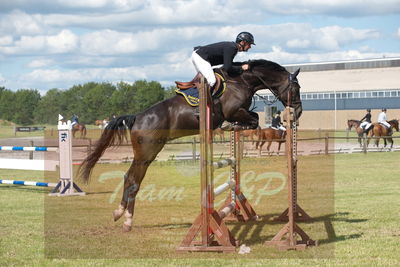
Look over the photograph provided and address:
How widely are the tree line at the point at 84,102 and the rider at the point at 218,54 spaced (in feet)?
157

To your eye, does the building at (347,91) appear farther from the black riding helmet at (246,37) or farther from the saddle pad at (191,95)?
the black riding helmet at (246,37)

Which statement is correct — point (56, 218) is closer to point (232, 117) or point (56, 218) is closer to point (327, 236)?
point (232, 117)

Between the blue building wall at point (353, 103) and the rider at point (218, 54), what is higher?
the blue building wall at point (353, 103)

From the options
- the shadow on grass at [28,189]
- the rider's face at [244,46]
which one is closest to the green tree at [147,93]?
the shadow on grass at [28,189]

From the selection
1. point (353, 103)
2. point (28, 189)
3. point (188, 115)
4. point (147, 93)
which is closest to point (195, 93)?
point (188, 115)

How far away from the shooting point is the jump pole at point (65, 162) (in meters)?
11.5

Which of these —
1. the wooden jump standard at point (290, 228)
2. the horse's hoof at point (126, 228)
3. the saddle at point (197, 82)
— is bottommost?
the horse's hoof at point (126, 228)

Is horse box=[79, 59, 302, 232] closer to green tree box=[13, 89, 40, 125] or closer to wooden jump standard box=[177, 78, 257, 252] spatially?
wooden jump standard box=[177, 78, 257, 252]

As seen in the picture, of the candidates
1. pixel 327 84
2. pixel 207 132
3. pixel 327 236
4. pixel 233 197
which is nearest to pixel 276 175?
pixel 233 197

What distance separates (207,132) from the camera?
20.5 ft

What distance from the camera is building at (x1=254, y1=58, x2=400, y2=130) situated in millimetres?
55656

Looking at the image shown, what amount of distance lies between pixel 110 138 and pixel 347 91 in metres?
52.3

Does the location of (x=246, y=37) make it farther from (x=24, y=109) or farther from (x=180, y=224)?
(x=24, y=109)

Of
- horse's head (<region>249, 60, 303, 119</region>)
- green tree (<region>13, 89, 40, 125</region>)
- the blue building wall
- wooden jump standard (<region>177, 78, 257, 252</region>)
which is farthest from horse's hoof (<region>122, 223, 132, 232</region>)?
green tree (<region>13, 89, 40, 125</region>)
